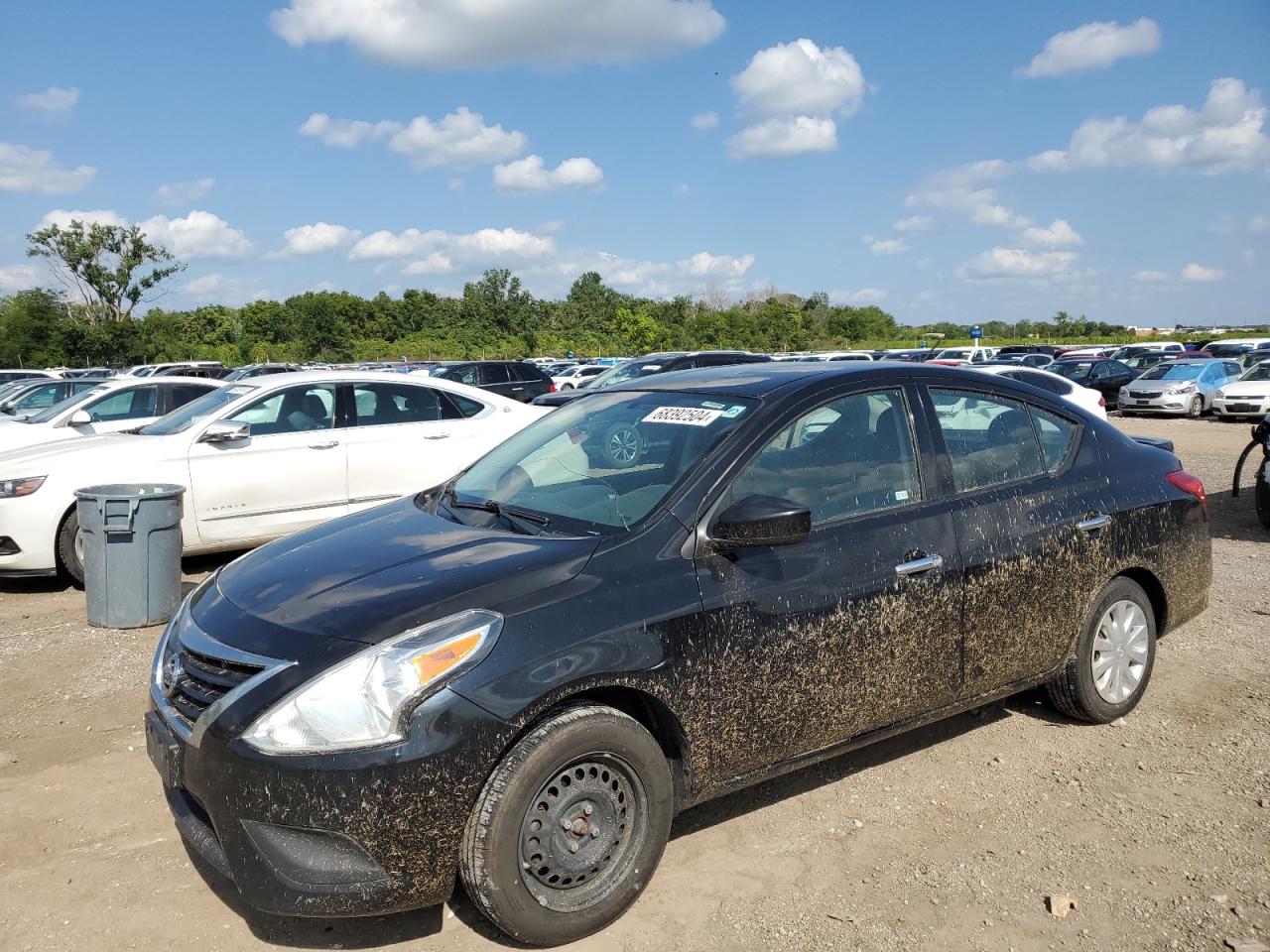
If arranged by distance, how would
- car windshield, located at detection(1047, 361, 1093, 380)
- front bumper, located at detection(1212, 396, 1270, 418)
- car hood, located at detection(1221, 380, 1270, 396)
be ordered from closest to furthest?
front bumper, located at detection(1212, 396, 1270, 418) → car hood, located at detection(1221, 380, 1270, 396) → car windshield, located at detection(1047, 361, 1093, 380)

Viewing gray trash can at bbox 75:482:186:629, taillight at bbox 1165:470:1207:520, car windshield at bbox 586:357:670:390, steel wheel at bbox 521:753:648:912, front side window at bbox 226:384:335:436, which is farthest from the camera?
car windshield at bbox 586:357:670:390

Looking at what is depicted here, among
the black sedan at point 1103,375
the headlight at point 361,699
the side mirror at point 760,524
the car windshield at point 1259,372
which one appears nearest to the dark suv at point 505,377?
the black sedan at point 1103,375

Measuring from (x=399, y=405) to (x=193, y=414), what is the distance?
1658 millimetres

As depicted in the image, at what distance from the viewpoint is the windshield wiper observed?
3.43m

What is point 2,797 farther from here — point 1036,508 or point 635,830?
point 1036,508

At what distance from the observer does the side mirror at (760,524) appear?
3.13m

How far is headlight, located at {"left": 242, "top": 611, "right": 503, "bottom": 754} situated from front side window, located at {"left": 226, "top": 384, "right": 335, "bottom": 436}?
18.4ft

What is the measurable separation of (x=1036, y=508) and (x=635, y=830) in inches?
87.3

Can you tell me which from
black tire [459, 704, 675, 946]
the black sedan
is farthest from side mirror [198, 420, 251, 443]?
the black sedan

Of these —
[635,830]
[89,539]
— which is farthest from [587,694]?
[89,539]

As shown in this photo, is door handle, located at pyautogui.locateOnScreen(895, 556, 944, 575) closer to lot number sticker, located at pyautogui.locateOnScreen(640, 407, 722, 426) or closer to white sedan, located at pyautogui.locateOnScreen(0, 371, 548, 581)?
lot number sticker, located at pyautogui.locateOnScreen(640, 407, 722, 426)

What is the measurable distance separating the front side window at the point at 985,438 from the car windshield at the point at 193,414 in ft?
19.4

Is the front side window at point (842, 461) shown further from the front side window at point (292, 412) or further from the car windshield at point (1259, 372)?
the car windshield at point (1259, 372)

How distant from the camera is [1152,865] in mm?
3357
